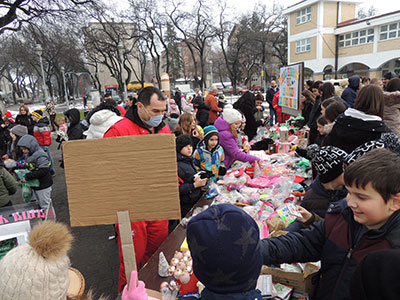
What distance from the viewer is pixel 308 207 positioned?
6.79 feet

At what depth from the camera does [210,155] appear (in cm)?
363

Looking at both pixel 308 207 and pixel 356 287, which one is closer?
pixel 356 287

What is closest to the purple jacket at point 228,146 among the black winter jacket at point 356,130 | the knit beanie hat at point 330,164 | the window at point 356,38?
the black winter jacket at point 356,130

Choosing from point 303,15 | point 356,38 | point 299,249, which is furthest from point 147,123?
point 303,15

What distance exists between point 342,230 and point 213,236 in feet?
2.76

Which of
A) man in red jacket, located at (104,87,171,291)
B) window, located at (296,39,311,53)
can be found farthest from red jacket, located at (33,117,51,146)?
window, located at (296,39,311,53)

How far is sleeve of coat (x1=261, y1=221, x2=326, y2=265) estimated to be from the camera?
1566mm

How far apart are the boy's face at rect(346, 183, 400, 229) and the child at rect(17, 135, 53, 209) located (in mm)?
4317

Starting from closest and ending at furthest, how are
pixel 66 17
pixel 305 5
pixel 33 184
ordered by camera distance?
pixel 33 184
pixel 66 17
pixel 305 5

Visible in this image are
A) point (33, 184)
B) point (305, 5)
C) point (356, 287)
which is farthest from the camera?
point (305, 5)

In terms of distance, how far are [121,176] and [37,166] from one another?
3.62m

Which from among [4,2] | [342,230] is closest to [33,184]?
[342,230]

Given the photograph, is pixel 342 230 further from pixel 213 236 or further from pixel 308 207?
pixel 213 236

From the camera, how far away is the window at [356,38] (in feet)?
89.2
